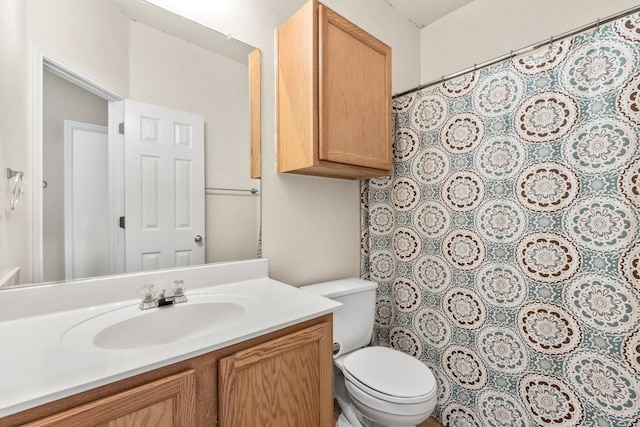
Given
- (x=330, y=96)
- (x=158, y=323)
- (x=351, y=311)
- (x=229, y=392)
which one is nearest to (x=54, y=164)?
(x=158, y=323)

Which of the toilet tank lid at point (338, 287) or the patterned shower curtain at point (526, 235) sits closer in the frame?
the patterned shower curtain at point (526, 235)

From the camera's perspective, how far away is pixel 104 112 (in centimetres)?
101

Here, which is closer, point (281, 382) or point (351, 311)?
point (281, 382)

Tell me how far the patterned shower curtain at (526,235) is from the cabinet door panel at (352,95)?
0.93 feet

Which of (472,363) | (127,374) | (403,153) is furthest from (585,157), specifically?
(127,374)

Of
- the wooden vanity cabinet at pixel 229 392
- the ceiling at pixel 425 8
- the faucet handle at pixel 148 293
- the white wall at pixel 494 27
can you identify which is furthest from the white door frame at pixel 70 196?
the white wall at pixel 494 27

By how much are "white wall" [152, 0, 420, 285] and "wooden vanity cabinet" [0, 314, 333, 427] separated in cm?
59

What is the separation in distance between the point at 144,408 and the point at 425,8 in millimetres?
2598

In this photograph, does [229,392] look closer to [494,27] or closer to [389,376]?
[389,376]

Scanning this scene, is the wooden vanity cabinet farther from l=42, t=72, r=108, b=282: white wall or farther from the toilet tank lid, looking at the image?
l=42, t=72, r=108, b=282: white wall

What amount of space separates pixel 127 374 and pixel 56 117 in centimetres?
86

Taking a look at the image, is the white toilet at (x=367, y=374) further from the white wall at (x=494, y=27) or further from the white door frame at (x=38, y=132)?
the white wall at (x=494, y=27)

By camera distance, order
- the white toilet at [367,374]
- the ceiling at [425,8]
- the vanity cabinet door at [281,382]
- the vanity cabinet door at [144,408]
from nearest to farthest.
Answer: the vanity cabinet door at [144,408] < the vanity cabinet door at [281,382] < the white toilet at [367,374] < the ceiling at [425,8]

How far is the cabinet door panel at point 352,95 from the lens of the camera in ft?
4.08
